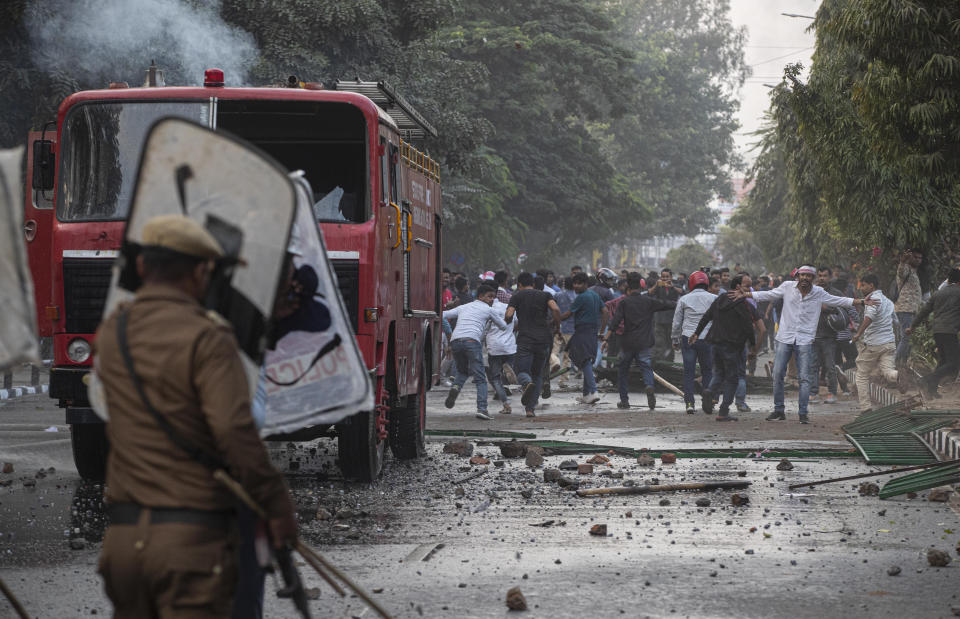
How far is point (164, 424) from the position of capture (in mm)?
3711

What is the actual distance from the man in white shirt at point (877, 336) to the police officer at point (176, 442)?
47.9 feet

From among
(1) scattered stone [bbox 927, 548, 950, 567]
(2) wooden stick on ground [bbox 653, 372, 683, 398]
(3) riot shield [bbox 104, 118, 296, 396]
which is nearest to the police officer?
(3) riot shield [bbox 104, 118, 296, 396]

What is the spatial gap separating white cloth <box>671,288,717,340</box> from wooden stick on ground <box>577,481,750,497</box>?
332 inches

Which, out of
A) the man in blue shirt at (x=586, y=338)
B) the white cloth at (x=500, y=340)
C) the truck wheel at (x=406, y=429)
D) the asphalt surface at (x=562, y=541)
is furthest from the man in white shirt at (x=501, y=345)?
the truck wheel at (x=406, y=429)

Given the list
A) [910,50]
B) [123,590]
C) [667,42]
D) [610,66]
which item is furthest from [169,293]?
[667,42]

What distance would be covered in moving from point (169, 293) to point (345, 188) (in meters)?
6.58

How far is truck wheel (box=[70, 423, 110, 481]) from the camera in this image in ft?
34.9

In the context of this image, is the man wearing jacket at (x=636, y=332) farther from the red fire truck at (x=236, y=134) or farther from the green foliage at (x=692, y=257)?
the green foliage at (x=692, y=257)

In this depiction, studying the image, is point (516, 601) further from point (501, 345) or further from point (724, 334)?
point (501, 345)

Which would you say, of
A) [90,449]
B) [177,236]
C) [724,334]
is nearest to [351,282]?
[90,449]

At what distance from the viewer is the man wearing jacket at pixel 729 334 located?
17.2 metres

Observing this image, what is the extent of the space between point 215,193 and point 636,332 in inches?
591

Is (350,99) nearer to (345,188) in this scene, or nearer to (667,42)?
(345,188)

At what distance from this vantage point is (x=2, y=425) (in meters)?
15.5
